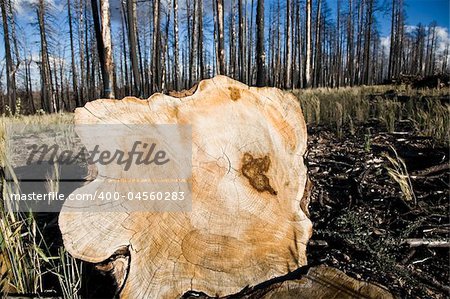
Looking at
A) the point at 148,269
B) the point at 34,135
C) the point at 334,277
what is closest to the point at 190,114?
the point at 148,269

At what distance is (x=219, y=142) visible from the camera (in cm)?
162

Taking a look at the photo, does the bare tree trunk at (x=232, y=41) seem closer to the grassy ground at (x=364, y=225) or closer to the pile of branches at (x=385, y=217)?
the grassy ground at (x=364, y=225)

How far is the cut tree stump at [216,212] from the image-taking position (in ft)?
4.45

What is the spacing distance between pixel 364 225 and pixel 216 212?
1113mm

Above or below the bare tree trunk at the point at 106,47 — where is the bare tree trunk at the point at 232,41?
above

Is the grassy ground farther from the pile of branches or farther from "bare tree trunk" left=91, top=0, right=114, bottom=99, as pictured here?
"bare tree trunk" left=91, top=0, right=114, bottom=99

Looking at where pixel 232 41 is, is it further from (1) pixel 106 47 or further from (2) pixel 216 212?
(2) pixel 216 212

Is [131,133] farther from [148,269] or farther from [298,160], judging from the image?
[298,160]

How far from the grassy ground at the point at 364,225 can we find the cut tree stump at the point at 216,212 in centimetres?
29

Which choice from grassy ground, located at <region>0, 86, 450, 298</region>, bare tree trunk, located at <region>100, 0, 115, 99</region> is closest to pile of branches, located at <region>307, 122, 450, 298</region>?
grassy ground, located at <region>0, 86, 450, 298</region>

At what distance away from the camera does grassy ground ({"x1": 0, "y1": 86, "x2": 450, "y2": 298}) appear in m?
1.59

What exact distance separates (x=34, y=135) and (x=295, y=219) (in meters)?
6.29

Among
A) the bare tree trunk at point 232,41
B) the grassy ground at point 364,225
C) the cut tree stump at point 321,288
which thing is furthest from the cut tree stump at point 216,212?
the bare tree trunk at point 232,41

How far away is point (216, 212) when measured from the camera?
5.03 feet
